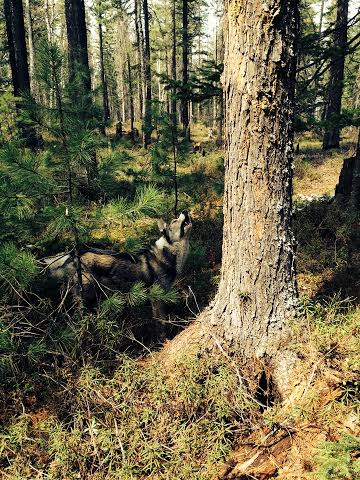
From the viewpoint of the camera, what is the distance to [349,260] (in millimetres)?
5727

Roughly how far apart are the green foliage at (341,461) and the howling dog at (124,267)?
2822 mm

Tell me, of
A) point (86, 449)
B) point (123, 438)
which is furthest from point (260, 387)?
point (86, 449)

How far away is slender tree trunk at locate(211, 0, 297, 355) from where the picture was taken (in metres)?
2.91

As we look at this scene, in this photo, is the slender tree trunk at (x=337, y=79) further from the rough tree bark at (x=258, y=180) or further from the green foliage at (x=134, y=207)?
the green foliage at (x=134, y=207)

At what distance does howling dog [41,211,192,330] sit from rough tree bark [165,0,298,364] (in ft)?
5.24

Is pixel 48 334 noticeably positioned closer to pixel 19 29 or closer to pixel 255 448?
pixel 255 448

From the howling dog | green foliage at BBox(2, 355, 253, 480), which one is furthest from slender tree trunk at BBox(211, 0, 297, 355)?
the howling dog

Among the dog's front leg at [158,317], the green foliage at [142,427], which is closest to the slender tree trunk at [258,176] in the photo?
the green foliage at [142,427]

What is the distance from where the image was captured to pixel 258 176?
3141 millimetres

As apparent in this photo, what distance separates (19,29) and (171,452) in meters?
14.3

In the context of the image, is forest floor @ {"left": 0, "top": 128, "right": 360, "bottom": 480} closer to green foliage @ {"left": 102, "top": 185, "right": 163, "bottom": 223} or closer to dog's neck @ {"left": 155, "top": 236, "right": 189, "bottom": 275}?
green foliage @ {"left": 102, "top": 185, "right": 163, "bottom": 223}

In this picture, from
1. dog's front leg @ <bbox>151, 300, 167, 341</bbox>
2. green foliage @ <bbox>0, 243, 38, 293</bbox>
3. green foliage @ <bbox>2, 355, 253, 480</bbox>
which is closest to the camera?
green foliage @ <bbox>2, 355, 253, 480</bbox>

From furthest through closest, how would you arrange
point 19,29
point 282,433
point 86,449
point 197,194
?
1. point 19,29
2. point 197,194
3. point 86,449
4. point 282,433

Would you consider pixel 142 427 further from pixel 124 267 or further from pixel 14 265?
pixel 124 267
